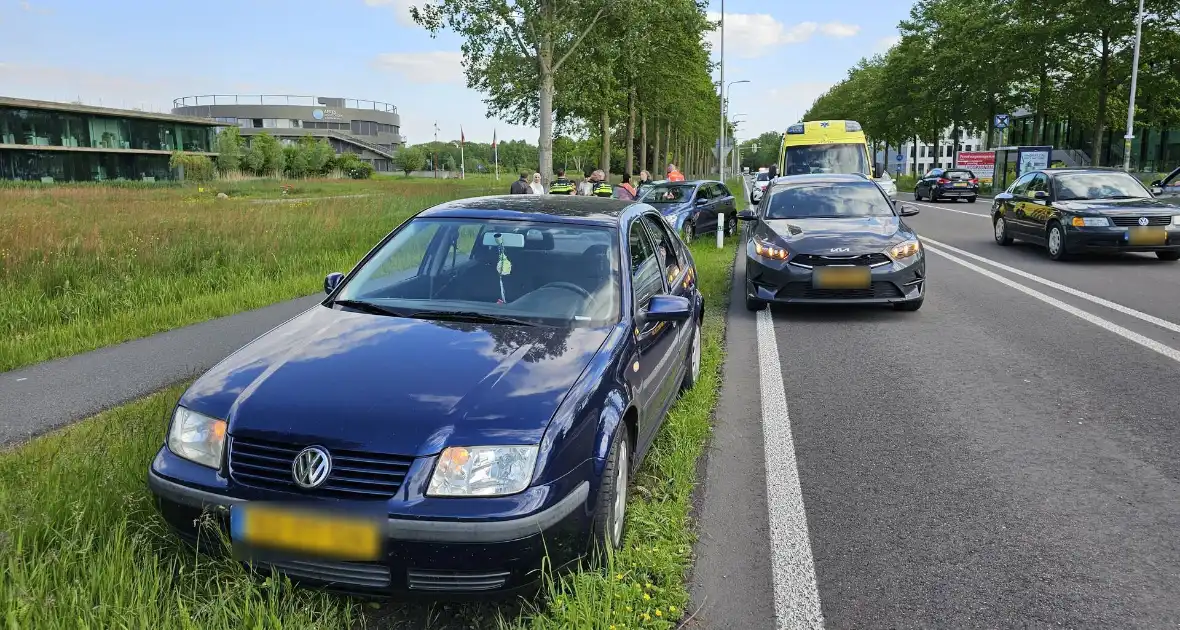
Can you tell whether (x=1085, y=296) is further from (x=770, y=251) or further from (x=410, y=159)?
(x=410, y=159)

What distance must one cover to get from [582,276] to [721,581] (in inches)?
62.4

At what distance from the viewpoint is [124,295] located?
31.1 feet

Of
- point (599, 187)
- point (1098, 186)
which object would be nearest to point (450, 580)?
point (1098, 186)

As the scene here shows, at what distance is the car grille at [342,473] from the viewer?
9.01 ft

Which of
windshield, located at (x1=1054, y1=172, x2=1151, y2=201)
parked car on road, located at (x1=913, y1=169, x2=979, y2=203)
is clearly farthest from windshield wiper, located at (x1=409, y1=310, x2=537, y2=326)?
parked car on road, located at (x1=913, y1=169, x2=979, y2=203)

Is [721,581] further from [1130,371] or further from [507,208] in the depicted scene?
[1130,371]

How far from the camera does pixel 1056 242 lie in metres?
13.6

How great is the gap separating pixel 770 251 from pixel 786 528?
219 inches

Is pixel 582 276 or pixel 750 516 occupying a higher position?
pixel 582 276

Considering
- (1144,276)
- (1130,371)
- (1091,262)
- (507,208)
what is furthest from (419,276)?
(1091,262)

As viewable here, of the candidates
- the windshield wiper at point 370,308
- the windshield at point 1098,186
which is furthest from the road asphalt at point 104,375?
the windshield at point 1098,186

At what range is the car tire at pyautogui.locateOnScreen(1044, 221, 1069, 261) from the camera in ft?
43.9

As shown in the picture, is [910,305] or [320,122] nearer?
[910,305]

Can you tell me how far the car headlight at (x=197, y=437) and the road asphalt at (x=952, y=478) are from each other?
1.81m
